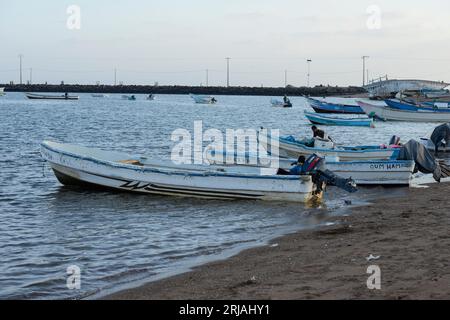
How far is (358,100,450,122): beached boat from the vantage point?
173 ft

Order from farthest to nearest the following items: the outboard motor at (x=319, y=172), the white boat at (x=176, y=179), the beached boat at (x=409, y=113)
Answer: the beached boat at (x=409, y=113) < the white boat at (x=176, y=179) < the outboard motor at (x=319, y=172)

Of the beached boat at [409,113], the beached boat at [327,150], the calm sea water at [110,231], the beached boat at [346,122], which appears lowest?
the calm sea water at [110,231]

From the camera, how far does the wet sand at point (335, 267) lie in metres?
8.49

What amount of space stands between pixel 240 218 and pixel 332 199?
365 cm

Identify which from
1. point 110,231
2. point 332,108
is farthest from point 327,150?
point 332,108

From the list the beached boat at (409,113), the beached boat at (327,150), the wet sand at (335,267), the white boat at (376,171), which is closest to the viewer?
the wet sand at (335,267)

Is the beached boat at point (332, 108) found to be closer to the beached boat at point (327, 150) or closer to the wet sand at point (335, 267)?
the beached boat at point (327, 150)

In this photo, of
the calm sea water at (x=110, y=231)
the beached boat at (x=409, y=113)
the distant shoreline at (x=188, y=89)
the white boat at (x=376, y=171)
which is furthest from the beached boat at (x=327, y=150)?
the distant shoreline at (x=188, y=89)

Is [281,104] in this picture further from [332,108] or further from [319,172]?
[319,172]

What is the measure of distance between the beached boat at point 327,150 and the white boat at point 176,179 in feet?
13.7

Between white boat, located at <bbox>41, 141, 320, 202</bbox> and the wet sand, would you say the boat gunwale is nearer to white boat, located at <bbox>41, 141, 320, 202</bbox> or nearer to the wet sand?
white boat, located at <bbox>41, 141, 320, 202</bbox>
